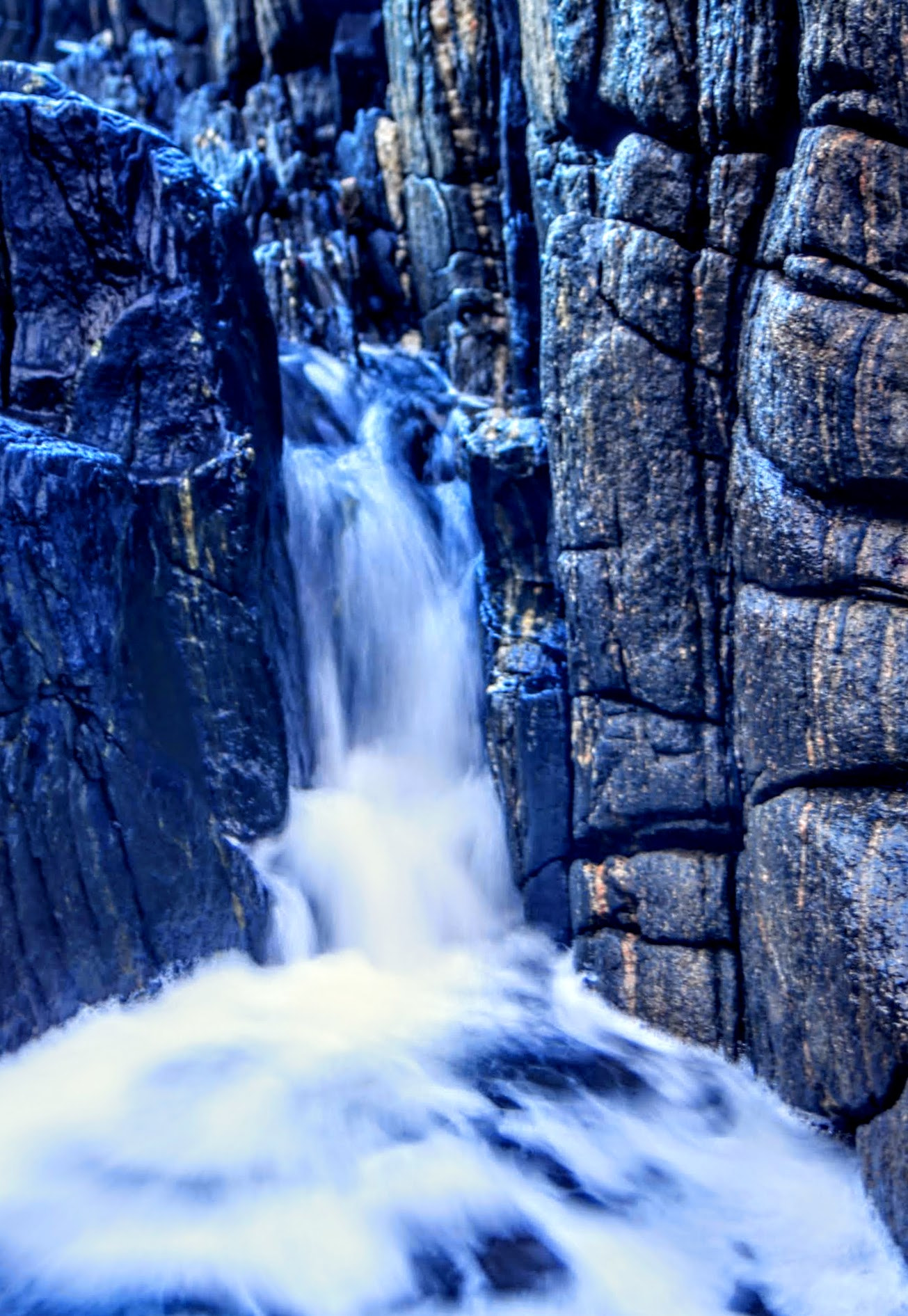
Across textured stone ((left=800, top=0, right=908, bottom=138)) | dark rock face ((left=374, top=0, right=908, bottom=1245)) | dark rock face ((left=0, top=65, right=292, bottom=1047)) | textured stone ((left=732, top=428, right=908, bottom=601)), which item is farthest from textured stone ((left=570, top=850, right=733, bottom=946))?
textured stone ((left=800, top=0, right=908, bottom=138))

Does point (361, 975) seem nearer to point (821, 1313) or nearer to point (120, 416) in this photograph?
point (821, 1313)

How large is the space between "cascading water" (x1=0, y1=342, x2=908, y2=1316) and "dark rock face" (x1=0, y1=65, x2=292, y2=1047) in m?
0.48

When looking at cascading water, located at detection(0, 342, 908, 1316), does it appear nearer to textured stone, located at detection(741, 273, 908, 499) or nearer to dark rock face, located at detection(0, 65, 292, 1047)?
dark rock face, located at detection(0, 65, 292, 1047)

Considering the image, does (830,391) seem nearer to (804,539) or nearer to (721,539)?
(804,539)

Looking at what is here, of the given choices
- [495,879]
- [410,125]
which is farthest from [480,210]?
[495,879]

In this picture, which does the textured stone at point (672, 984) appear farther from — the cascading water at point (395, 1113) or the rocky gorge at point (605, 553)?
the cascading water at point (395, 1113)

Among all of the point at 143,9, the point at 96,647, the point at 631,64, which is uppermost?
the point at 143,9

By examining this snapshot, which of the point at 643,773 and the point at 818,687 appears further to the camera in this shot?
the point at 643,773

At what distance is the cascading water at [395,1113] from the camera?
3893mm

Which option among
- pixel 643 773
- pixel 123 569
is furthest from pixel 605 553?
pixel 123 569

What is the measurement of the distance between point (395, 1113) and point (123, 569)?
325cm

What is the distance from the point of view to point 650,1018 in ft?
17.6

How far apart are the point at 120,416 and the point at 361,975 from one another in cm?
368

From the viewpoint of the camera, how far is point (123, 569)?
5.56 meters
